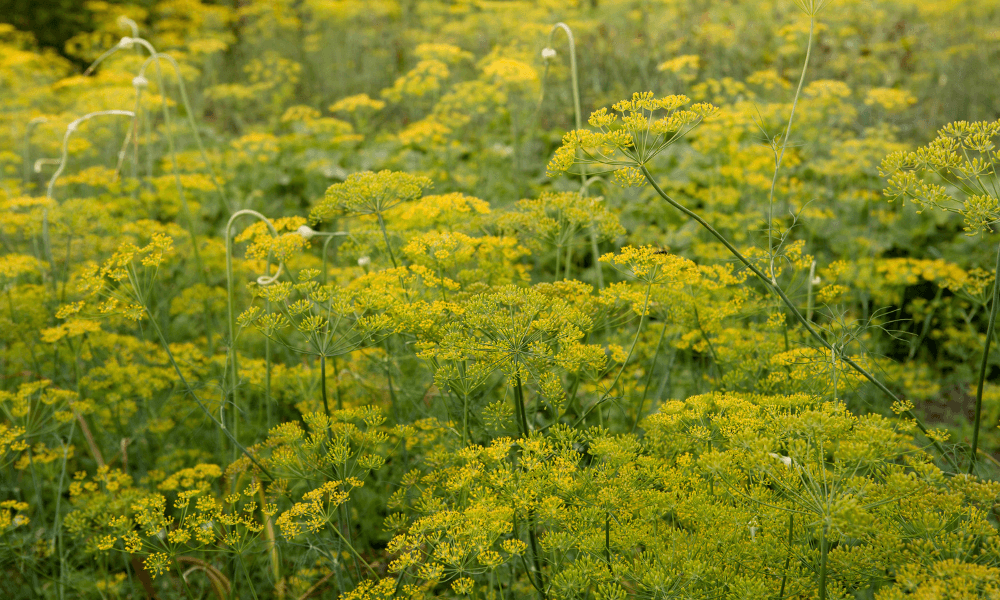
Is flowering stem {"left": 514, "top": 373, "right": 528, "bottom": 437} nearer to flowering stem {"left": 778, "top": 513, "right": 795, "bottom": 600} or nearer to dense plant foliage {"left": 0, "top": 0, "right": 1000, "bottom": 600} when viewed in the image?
dense plant foliage {"left": 0, "top": 0, "right": 1000, "bottom": 600}

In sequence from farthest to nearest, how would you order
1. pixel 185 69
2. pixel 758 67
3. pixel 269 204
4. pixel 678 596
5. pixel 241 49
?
pixel 241 49
pixel 758 67
pixel 185 69
pixel 269 204
pixel 678 596

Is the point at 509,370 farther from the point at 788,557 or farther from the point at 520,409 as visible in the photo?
the point at 788,557

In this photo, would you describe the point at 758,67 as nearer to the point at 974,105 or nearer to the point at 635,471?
the point at 974,105

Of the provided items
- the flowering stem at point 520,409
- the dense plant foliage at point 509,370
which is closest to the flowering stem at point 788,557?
the dense plant foliage at point 509,370

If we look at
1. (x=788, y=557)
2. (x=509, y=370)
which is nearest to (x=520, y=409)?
(x=509, y=370)

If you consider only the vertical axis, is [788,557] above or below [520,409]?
below

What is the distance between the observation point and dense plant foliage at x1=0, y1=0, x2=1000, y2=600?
1.48 m

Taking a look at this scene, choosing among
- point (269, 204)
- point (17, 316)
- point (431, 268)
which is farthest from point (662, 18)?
point (17, 316)

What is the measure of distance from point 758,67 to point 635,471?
6.71m

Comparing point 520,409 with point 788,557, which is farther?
point 520,409

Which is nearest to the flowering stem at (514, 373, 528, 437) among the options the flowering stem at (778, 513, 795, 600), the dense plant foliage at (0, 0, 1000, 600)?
the dense plant foliage at (0, 0, 1000, 600)

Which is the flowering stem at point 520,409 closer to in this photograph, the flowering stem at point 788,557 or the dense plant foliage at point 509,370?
the dense plant foliage at point 509,370

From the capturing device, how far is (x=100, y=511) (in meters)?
2.23

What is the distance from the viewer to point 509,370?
170cm
